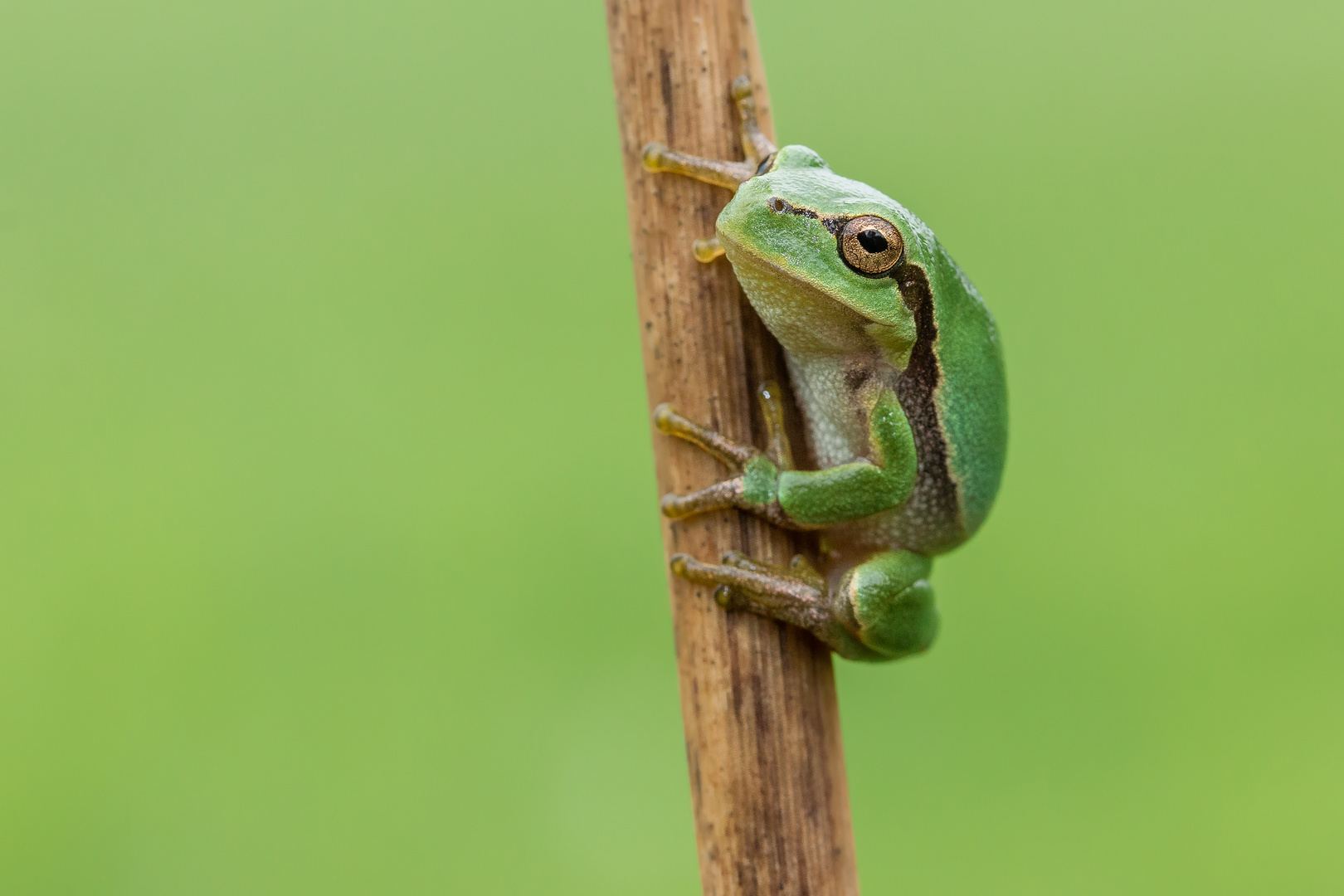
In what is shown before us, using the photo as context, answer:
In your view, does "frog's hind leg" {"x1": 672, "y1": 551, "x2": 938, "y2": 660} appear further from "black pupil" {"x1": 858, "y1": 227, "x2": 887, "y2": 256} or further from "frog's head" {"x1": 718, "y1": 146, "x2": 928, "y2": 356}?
"black pupil" {"x1": 858, "y1": 227, "x2": 887, "y2": 256}

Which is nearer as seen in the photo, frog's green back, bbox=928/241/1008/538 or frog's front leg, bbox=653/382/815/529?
frog's front leg, bbox=653/382/815/529

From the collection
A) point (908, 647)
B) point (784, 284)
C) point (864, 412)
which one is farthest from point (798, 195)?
point (908, 647)

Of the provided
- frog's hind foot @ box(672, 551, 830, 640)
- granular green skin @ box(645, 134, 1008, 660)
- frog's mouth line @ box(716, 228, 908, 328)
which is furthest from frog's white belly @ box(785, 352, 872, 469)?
frog's hind foot @ box(672, 551, 830, 640)

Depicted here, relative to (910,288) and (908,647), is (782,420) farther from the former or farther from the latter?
(908,647)

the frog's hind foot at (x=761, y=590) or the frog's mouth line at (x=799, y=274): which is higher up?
the frog's mouth line at (x=799, y=274)

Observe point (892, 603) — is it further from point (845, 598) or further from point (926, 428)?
point (926, 428)

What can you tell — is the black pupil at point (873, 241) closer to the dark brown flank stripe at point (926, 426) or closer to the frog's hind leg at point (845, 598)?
the dark brown flank stripe at point (926, 426)

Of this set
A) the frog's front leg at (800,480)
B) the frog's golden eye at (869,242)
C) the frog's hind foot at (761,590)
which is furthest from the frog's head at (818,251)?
the frog's hind foot at (761,590)
